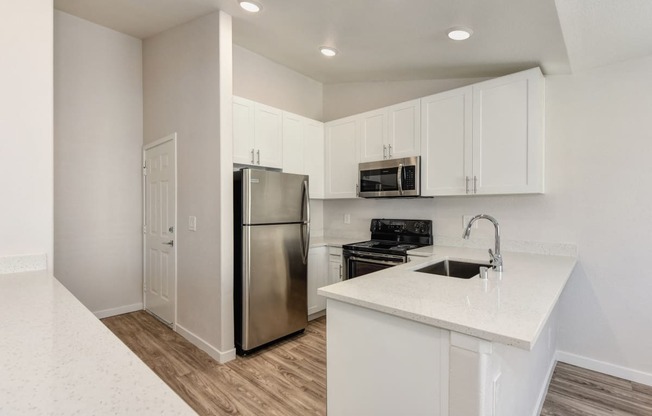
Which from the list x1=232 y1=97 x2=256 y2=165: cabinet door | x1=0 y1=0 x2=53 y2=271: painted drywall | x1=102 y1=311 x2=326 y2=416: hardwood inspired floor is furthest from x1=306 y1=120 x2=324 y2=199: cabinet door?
x1=0 y1=0 x2=53 y2=271: painted drywall

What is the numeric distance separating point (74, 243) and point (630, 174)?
16.3 feet

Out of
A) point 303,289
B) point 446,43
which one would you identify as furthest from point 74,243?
point 446,43

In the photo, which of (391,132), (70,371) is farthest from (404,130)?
(70,371)

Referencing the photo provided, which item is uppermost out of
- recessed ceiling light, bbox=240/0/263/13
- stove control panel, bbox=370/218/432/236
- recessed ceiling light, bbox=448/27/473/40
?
recessed ceiling light, bbox=240/0/263/13

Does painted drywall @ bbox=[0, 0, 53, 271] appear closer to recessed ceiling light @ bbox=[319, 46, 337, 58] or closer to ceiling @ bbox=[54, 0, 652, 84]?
ceiling @ bbox=[54, 0, 652, 84]

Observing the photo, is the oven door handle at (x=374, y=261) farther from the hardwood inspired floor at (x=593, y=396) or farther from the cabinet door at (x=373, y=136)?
the hardwood inspired floor at (x=593, y=396)

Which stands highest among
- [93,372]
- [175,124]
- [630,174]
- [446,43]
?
[446,43]

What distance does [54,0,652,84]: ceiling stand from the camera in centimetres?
193

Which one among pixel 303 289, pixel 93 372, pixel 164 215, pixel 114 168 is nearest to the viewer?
pixel 93 372

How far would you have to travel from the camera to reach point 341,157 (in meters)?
3.76

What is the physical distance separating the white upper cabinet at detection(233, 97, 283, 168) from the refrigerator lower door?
28.6 inches

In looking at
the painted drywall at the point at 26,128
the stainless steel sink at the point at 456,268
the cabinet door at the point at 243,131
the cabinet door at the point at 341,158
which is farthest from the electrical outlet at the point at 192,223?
the stainless steel sink at the point at 456,268

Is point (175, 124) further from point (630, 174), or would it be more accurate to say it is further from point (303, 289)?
point (630, 174)

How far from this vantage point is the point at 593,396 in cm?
226
